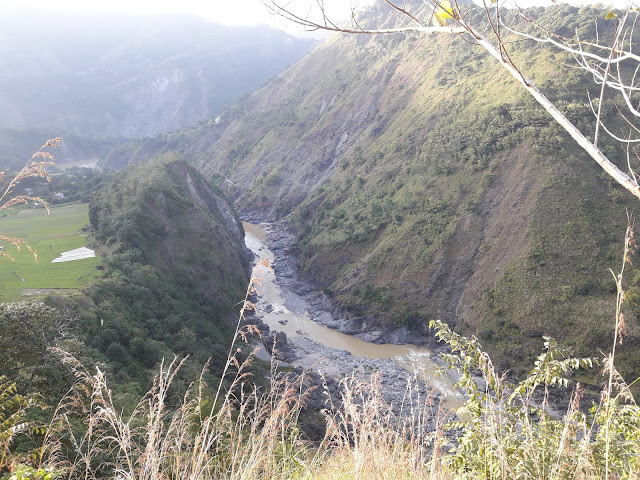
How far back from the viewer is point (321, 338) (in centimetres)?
2719

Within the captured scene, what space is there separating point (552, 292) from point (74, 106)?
13130cm

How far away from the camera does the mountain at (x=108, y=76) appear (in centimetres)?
10488

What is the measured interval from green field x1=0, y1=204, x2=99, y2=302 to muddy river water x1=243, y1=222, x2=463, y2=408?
973 centimetres

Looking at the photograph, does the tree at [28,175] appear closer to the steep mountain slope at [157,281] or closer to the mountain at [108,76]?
the steep mountain slope at [157,281]

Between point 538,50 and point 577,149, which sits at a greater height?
point 538,50

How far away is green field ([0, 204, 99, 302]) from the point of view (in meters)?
18.3

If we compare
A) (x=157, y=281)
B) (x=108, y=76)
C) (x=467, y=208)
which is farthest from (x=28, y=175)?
(x=108, y=76)

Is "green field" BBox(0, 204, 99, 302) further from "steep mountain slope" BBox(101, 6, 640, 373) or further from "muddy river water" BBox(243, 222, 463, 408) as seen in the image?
"steep mountain slope" BBox(101, 6, 640, 373)

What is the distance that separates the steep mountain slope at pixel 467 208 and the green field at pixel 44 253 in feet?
57.5

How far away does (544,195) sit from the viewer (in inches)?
1057

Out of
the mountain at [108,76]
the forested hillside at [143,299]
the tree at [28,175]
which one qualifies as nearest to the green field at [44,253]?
the forested hillside at [143,299]

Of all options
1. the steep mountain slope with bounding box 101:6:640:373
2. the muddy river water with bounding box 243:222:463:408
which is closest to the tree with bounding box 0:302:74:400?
the muddy river water with bounding box 243:222:463:408

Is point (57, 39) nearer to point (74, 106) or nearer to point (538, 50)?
point (74, 106)

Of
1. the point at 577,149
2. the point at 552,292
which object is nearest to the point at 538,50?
the point at 577,149
